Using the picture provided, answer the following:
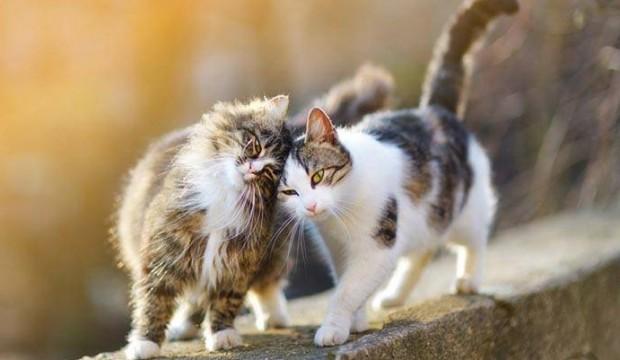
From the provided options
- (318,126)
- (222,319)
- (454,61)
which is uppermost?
(454,61)

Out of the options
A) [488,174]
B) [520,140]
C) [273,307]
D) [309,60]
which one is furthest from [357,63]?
[273,307]

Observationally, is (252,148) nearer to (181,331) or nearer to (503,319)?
(181,331)

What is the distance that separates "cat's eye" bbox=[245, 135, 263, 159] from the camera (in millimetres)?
1878

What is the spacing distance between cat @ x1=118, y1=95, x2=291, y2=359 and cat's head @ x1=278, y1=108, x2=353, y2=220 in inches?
2.2

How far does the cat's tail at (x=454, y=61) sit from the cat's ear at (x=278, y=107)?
3.09 feet

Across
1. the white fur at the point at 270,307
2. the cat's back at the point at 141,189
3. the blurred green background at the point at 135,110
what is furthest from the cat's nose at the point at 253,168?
the blurred green background at the point at 135,110

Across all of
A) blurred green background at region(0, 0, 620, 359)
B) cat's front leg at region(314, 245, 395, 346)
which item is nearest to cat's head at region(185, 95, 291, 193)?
→ cat's front leg at region(314, 245, 395, 346)

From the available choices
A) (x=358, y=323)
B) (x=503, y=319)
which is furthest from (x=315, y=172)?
(x=503, y=319)

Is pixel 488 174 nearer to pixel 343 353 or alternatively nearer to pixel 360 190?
pixel 360 190

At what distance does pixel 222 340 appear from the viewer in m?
2.03

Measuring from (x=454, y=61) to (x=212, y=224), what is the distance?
1.32m

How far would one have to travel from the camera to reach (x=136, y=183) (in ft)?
7.63

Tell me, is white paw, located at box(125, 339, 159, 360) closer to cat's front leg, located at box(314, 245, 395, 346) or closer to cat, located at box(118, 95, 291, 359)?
cat, located at box(118, 95, 291, 359)

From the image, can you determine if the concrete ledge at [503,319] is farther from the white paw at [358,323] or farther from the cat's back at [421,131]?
the cat's back at [421,131]
